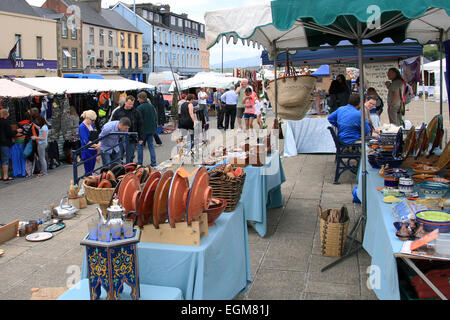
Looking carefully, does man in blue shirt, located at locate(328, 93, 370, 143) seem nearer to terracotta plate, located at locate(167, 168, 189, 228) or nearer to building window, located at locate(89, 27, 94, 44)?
terracotta plate, located at locate(167, 168, 189, 228)

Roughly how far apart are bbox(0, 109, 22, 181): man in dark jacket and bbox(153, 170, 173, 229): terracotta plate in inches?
304

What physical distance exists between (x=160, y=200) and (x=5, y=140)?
7.78 m

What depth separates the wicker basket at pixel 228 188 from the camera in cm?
383

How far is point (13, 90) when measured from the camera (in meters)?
10.2

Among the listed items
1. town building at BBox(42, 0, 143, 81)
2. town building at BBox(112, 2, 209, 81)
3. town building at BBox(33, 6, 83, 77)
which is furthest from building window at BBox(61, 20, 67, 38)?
town building at BBox(112, 2, 209, 81)

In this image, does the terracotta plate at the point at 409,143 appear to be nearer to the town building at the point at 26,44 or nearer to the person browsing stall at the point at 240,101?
the person browsing stall at the point at 240,101

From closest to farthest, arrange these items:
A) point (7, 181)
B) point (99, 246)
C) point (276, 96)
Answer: point (99, 246) < point (276, 96) < point (7, 181)

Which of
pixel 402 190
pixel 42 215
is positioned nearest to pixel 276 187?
pixel 402 190

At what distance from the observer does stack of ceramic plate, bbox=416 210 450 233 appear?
2787 millimetres

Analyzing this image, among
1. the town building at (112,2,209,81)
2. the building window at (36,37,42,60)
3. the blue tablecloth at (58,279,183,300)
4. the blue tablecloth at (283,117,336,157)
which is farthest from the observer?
the town building at (112,2,209,81)

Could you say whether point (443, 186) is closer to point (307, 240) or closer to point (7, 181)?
point (307, 240)

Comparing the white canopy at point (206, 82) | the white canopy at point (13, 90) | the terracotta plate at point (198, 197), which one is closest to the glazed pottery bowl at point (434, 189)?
the terracotta plate at point (198, 197)

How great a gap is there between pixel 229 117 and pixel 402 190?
14.6 meters
